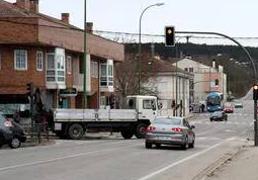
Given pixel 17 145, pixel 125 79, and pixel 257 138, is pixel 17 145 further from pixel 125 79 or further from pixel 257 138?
pixel 125 79

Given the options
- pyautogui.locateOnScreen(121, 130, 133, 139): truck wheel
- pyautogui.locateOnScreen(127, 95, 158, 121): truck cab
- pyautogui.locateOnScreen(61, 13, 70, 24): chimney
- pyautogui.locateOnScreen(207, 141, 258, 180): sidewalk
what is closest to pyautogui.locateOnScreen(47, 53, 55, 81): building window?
pyautogui.locateOnScreen(127, 95, 158, 121): truck cab

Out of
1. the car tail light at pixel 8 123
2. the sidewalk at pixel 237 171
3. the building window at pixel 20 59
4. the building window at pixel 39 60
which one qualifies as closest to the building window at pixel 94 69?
the building window at pixel 39 60

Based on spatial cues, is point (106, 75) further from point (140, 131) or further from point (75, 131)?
point (75, 131)

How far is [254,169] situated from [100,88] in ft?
165

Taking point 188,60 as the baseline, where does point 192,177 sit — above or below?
below

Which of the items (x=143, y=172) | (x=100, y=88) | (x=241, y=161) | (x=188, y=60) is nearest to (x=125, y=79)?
(x=100, y=88)

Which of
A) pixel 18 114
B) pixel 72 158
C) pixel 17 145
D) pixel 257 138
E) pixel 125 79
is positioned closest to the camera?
pixel 72 158

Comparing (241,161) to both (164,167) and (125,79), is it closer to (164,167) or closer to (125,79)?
(164,167)

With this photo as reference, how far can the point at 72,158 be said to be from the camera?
24953mm

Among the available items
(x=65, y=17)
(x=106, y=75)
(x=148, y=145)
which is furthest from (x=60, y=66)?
(x=148, y=145)

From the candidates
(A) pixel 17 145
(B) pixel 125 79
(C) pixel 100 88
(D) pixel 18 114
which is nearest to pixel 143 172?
(A) pixel 17 145

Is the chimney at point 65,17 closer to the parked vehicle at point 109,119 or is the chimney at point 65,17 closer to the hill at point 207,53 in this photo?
the hill at point 207,53

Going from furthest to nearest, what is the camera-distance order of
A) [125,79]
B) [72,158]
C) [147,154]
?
1. [125,79]
2. [147,154]
3. [72,158]

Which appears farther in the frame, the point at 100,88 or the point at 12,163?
the point at 100,88
